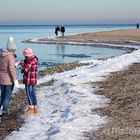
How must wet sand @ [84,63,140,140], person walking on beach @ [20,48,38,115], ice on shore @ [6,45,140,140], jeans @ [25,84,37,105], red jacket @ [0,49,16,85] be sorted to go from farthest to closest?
1. jeans @ [25,84,37,105]
2. person walking on beach @ [20,48,38,115]
3. red jacket @ [0,49,16,85]
4. ice on shore @ [6,45,140,140]
5. wet sand @ [84,63,140,140]

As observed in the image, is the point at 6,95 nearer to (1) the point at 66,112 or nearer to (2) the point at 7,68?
(2) the point at 7,68

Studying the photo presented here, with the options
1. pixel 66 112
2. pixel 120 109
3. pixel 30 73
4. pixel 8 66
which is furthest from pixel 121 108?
pixel 8 66

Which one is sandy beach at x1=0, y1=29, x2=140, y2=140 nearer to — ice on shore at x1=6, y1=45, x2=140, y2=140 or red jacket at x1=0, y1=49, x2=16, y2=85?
ice on shore at x1=6, y1=45, x2=140, y2=140

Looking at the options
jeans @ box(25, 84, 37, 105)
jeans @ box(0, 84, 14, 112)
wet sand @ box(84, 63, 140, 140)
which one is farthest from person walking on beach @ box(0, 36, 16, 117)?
wet sand @ box(84, 63, 140, 140)

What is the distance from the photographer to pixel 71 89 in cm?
1164

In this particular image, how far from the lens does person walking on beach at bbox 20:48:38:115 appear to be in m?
9.59

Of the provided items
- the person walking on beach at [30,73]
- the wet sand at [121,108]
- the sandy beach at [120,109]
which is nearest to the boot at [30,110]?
the person walking on beach at [30,73]

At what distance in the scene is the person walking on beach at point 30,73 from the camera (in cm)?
959

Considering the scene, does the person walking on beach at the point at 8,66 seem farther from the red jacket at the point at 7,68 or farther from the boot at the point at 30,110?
the boot at the point at 30,110

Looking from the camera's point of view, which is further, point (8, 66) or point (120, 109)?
point (8, 66)

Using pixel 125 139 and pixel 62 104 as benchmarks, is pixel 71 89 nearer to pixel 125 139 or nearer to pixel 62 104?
pixel 62 104

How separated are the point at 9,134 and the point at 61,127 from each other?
1.15m

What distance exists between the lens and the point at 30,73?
9719 mm

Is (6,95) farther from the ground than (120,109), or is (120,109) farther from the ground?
(6,95)
